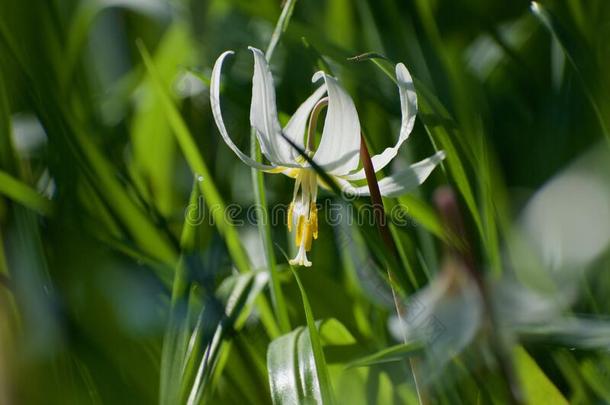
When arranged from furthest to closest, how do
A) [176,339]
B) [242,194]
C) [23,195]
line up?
[242,194], [23,195], [176,339]

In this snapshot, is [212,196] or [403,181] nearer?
[403,181]

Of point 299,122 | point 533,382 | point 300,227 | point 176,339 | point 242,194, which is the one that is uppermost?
point 242,194

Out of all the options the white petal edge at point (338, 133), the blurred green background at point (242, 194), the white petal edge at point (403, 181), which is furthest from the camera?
the blurred green background at point (242, 194)

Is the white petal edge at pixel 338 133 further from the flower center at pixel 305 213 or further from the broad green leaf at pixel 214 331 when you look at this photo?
the broad green leaf at pixel 214 331

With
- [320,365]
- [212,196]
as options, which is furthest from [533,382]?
[212,196]

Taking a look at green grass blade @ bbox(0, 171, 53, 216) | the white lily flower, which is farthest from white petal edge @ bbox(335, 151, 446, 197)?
green grass blade @ bbox(0, 171, 53, 216)

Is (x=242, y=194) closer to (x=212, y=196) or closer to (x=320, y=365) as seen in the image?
(x=212, y=196)

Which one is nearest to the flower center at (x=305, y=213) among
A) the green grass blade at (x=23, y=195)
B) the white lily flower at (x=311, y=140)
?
the white lily flower at (x=311, y=140)

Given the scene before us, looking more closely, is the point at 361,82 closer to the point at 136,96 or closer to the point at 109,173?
the point at 109,173
